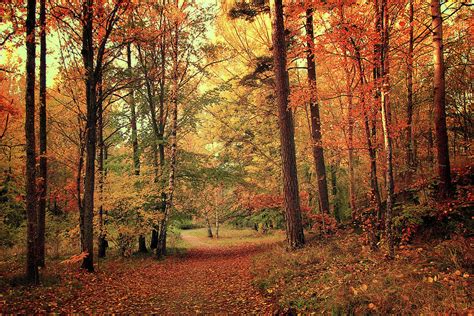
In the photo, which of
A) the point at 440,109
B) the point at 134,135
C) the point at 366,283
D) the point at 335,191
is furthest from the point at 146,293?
the point at 335,191

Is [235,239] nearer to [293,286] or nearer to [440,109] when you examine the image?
[293,286]

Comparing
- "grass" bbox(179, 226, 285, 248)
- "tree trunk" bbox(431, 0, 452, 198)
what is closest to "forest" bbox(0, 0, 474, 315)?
"tree trunk" bbox(431, 0, 452, 198)

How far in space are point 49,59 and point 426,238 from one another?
14.2 meters

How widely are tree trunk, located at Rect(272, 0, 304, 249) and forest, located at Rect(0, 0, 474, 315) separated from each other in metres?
0.04

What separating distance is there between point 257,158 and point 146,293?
10.5m

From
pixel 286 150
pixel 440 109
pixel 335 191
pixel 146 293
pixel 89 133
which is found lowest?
pixel 146 293

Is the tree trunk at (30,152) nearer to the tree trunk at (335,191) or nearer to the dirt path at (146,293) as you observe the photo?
the dirt path at (146,293)

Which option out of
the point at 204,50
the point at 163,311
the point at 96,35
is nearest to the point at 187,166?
the point at 204,50

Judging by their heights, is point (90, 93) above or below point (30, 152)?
above

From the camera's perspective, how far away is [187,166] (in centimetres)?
1588

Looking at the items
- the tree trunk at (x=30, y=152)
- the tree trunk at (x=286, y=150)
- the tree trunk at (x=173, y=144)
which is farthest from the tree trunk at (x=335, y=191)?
the tree trunk at (x=30, y=152)

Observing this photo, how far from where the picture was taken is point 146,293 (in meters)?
7.83

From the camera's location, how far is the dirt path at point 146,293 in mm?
6156

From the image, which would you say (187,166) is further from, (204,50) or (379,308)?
(379,308)
